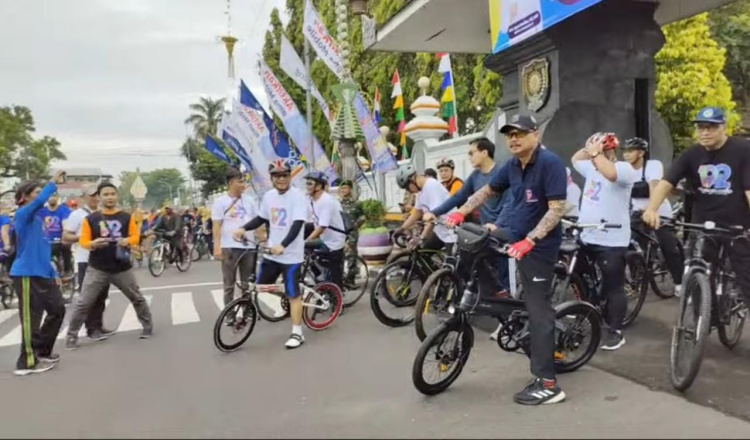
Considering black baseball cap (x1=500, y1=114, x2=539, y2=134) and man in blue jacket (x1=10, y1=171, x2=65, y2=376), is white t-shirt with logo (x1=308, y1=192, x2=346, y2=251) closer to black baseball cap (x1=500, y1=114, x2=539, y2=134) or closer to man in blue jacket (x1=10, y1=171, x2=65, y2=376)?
man in blue jacket (x1=10, y1=171, x2=65, y2=376)

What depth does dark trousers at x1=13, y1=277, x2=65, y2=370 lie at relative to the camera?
533 cm

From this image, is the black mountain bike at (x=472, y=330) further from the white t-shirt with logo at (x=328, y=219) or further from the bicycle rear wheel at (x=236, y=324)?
the white t-shirt with logo at (x=328, y=219)

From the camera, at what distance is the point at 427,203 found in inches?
252

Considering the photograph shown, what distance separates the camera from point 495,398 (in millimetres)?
3988

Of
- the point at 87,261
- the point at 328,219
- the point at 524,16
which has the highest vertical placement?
the point at 524,16

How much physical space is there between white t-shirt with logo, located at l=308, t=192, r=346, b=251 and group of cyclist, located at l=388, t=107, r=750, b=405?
1.86 meters

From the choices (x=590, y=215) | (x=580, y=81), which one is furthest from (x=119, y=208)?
(x=580, y=81)

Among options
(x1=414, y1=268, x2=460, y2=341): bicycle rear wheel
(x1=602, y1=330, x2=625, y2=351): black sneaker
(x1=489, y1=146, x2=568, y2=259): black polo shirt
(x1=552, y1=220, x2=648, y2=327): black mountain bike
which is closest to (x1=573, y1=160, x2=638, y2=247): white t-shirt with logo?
(x1=552, y1=220, x2=648, y2=327): black mountain bike

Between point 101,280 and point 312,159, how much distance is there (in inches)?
324

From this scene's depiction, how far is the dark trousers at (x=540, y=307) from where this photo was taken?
3.81 m

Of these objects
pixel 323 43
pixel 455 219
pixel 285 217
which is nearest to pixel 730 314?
pixel 455 219

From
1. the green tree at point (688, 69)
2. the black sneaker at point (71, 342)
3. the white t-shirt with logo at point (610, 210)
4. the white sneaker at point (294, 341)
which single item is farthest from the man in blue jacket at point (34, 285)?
the green tree at point (688, 69)

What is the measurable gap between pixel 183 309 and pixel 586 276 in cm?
573

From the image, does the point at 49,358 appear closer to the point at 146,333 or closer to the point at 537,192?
the point at 146,333
